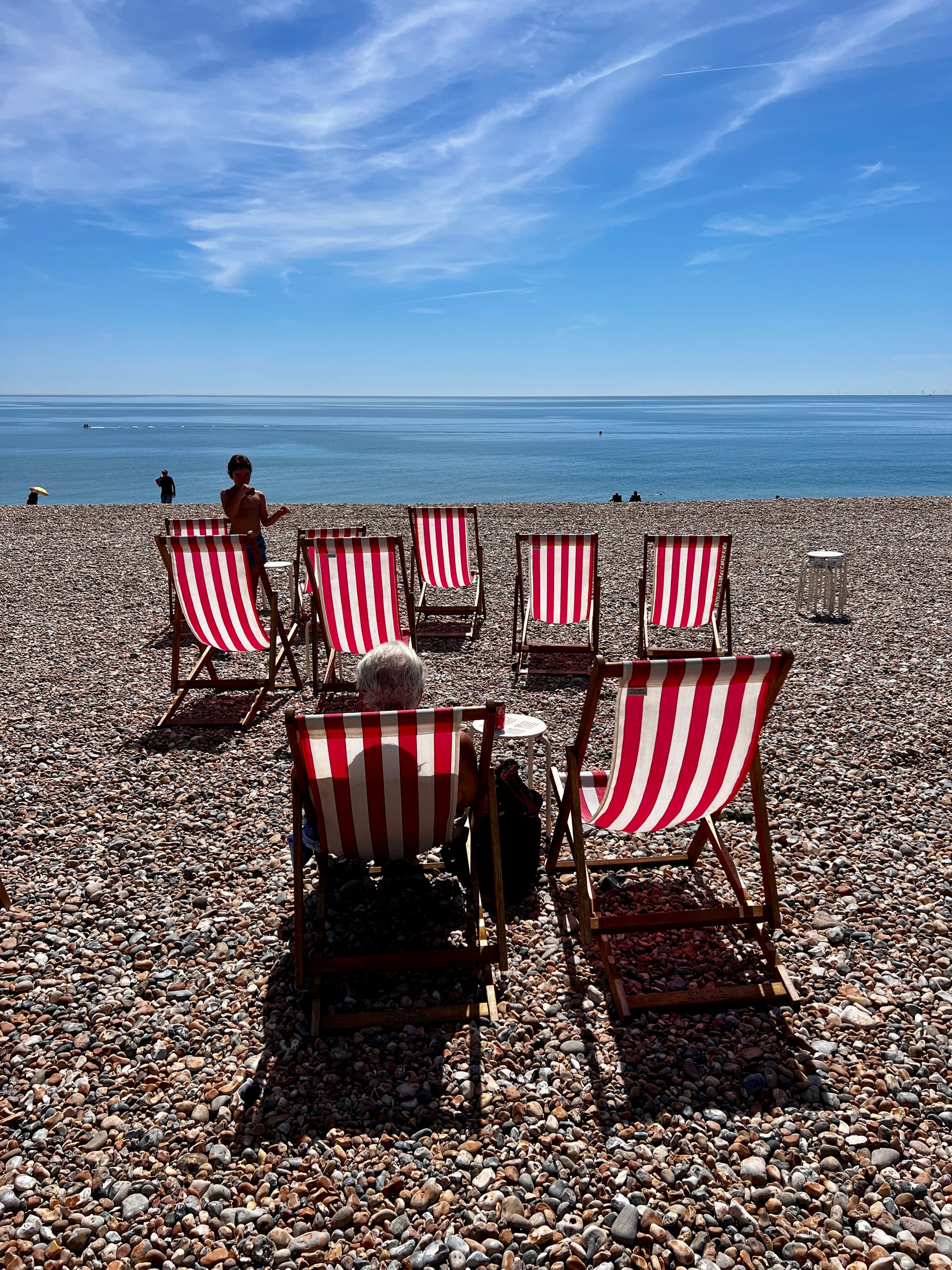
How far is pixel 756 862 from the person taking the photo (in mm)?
3746

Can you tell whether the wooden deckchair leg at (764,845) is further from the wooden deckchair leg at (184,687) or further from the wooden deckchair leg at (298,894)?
the wooden deckchair leg at (184,687)

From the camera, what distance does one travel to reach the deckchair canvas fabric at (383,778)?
2.66 m

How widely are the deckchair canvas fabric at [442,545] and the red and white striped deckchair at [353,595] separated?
194cm

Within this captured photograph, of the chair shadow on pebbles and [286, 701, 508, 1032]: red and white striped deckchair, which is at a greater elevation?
[286, 701, 508, 1032]: red and white striped deckchair

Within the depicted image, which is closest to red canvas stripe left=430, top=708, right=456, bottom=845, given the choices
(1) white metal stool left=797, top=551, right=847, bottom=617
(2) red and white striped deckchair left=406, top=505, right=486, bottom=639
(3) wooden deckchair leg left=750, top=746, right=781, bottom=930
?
(3) wooden deckchair leg left=750, top=746, right=781, bottom=930

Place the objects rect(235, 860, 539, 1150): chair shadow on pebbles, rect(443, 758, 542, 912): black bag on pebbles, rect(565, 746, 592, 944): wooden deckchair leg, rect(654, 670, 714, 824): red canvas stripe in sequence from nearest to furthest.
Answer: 1. rect(235, 860, 539, 1150): chair shadow on pebbles
2. rect(654, 670, 714, 824): red canvas stripe
3. rect(565, 746, 592, 944): wooden deckchair leg
4. rect(443, 758, 542, 912): black bag on pebbles

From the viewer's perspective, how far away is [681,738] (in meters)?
2.99

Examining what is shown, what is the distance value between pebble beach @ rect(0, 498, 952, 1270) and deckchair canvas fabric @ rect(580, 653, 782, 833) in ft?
1.75

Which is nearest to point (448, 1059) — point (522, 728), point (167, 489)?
point (522, 728)

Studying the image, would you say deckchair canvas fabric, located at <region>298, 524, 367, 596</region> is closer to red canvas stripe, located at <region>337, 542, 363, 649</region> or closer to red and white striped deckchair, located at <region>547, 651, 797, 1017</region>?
red canvas stripe, located at <region>337, 542, 363, 649</region>

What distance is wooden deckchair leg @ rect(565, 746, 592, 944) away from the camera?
303 centimetres

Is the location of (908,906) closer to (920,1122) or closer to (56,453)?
(920,1122)

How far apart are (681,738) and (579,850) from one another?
55cm

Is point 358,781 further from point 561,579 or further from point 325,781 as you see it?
point 561,579
